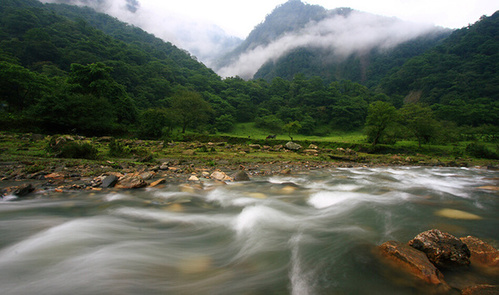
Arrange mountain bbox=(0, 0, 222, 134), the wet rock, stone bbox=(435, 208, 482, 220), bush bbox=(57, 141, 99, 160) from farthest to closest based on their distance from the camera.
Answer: mountain bbox=(0, 0, 222, 134) < bush bbox=(57, 141, 99, 160) < stone bbox=(435, 208, 482, 220) < the wet rock

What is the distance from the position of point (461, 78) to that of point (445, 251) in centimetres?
12307

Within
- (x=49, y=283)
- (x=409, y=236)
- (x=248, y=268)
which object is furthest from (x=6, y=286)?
(x=409, y=236)

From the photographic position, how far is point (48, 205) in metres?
5.70

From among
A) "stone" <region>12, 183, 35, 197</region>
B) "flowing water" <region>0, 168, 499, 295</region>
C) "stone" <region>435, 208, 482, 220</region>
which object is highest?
"stone" <region>12, 183, 35, 197</region>

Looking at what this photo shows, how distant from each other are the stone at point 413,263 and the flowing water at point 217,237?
0.75 feet

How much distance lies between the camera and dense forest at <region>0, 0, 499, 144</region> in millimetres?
33094

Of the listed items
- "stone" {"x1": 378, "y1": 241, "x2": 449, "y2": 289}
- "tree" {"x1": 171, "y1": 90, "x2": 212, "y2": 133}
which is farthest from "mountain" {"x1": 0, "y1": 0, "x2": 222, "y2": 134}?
"stone" {"x1": 378, "y1": 241, "x2": 449, "y2": 289}

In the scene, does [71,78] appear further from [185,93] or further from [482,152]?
[482,152]

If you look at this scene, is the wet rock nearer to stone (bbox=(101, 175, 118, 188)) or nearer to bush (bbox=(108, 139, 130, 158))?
stone (bbox=(101, 175, 118, 188))

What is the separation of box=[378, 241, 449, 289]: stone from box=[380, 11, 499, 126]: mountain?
7427 cm

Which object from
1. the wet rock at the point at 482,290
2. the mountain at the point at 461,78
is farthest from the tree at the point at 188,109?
the mountain at the point at 461,78

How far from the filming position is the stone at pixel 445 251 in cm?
283

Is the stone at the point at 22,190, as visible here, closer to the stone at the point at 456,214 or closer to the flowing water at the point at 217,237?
→ the flowing water at the point at 217,237

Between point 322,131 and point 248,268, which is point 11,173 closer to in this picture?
point 248,268
